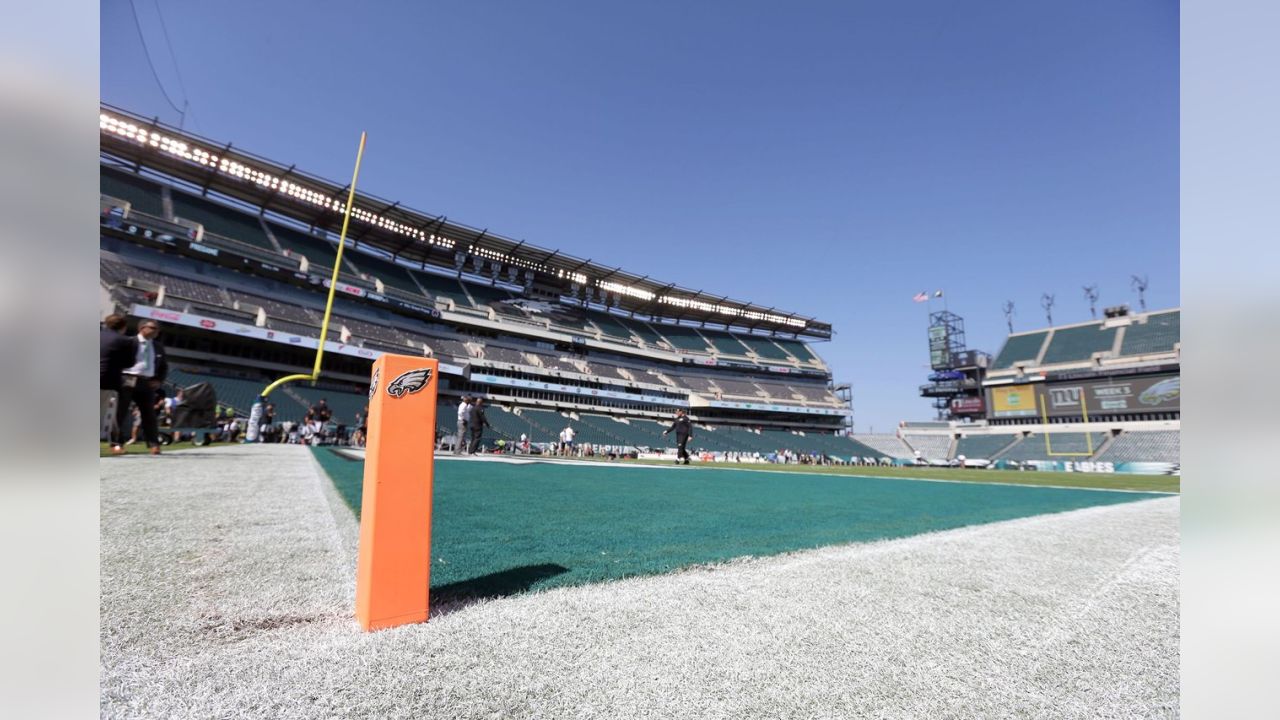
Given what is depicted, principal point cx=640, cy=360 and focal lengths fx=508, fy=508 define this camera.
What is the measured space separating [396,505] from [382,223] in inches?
1506

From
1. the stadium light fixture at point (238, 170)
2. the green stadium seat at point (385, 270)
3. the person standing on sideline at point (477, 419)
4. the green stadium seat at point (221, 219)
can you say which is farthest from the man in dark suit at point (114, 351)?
the green stadium seat at point (385, 270)

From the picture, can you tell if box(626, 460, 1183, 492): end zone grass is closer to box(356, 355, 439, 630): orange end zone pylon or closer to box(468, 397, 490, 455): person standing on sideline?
box(468, 397, 490, 455): person standing on sideline

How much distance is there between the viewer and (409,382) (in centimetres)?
210

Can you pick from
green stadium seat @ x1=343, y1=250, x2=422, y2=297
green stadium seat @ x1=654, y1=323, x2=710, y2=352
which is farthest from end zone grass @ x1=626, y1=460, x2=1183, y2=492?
green stadium seat @ x1=654, y1=323, x2=710, y2=352

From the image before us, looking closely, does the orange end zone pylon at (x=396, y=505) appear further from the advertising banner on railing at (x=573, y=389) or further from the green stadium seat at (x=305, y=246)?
the advertising banner on railing at (x=573, y=389)

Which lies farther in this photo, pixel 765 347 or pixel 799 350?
pixel 799 350

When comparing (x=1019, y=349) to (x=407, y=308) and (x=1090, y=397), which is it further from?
(x=407, y=308)

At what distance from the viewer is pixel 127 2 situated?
2727 mm

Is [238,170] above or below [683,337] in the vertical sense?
above

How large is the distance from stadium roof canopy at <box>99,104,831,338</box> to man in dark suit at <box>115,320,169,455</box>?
15.3 metres

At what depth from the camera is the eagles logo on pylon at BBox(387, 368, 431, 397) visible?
2.05m

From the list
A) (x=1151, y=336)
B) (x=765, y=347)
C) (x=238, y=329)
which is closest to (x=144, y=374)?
(x=238, y=329)

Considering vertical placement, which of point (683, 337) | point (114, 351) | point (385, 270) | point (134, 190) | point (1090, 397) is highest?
point (134, 190)
